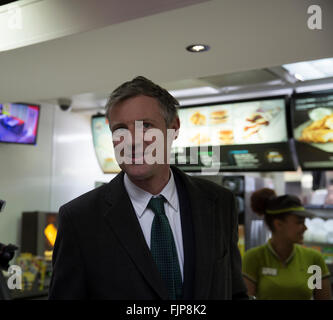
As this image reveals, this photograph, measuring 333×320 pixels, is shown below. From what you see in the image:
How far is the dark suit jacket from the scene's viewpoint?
120cm

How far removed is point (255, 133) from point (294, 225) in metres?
1.51

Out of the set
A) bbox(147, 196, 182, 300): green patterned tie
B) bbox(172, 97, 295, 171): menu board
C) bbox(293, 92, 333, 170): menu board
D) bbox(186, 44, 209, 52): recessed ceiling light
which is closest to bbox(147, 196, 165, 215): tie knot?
bbox(147, 196, 182, 300): green patterned tie

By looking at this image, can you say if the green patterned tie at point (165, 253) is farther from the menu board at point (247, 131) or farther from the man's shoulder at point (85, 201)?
the menu board at point (247, 131)

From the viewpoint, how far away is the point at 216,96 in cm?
425

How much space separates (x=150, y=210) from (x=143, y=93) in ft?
1.16

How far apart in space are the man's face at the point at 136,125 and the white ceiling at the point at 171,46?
0.75m

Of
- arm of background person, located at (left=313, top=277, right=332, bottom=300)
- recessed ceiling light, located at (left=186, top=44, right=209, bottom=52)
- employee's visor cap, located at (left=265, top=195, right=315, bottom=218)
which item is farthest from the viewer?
employee's visor cap, located at (left=265, top=195, right=315, bottom=218)

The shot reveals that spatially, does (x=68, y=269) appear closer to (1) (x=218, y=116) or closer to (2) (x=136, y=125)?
(2) (x=136, y=125)

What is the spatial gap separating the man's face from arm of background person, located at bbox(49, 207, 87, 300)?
0.25 m

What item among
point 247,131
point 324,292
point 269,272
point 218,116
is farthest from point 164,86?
point 324,292

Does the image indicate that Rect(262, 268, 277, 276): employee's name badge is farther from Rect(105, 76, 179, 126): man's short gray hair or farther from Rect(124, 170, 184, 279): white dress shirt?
Rect(105, 76, 179, 126): man's short gray hair

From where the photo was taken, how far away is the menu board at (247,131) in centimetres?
394

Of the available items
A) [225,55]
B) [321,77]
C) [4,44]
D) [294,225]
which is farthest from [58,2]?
[321,77]

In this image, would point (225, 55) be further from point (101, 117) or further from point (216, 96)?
point (101, 117)
